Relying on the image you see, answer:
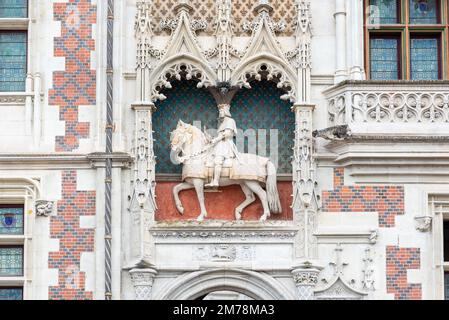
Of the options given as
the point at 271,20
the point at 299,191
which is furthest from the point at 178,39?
the point at 299,191

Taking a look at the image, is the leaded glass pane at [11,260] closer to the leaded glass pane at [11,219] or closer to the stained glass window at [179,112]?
the leaded glass pane at [11,219]

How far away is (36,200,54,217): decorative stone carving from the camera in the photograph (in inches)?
852

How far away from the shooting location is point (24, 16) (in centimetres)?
2255

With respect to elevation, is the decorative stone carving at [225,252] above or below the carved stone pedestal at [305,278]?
above

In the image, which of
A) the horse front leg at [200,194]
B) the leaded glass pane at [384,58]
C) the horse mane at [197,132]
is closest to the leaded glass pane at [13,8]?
the horse mane at [197,132]

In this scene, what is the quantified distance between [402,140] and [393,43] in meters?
1.63

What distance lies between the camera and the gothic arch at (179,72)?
22.1 m

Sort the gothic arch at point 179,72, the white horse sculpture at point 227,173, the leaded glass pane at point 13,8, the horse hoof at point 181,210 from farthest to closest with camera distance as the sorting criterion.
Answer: the leaded glass pane at point 13,8
the gothic arch at point 179,72
the horse hoof at point 181,210
the white horse sculpture at point 227,173

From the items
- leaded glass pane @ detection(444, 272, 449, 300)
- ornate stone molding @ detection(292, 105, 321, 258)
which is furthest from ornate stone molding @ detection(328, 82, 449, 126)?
leaded glass pane @ detection(444, 272, 449, 300)

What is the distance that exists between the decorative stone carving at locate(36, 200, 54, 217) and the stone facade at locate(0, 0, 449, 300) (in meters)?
0.02

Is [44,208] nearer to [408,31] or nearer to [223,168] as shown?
[223,168]

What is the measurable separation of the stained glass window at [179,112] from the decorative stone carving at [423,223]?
10.1 feet

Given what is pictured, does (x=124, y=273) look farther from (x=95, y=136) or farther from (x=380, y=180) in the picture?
(x=380, y=180)

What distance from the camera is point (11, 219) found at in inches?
861
